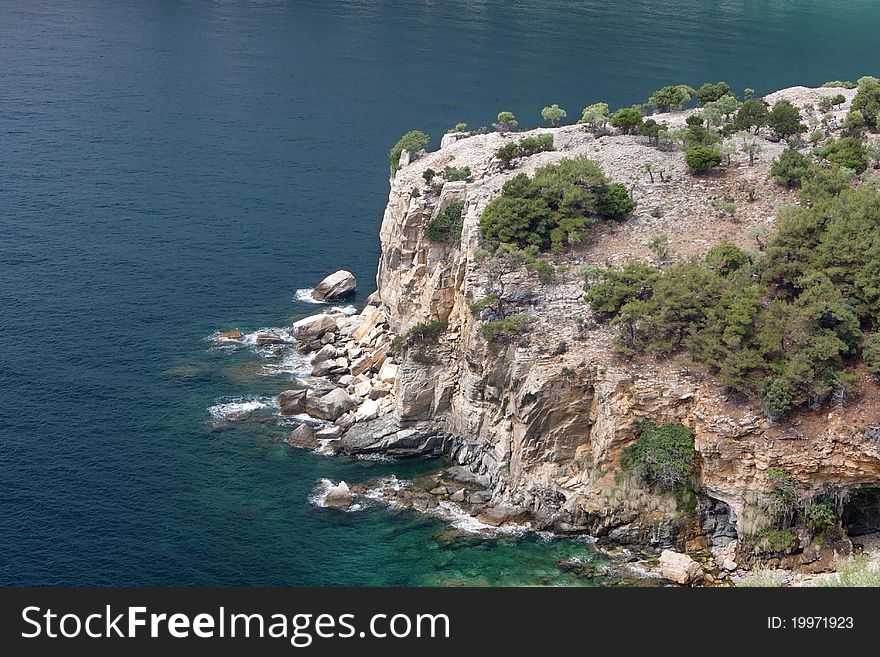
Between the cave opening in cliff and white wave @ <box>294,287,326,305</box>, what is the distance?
67.7 meters

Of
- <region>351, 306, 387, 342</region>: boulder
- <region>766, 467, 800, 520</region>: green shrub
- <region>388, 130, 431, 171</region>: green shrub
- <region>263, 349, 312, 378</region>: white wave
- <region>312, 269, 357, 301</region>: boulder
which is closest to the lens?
<region>766, 467, 800, 520</region>: green shrub

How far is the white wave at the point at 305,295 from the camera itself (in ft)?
421

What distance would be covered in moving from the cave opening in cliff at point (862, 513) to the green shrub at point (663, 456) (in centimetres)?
1243

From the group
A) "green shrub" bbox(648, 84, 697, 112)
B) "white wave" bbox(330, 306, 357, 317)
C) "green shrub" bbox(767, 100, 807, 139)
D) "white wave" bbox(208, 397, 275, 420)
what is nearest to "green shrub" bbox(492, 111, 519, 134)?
"green shrub" bbox(648, 84, 697, 112)

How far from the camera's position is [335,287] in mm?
128375

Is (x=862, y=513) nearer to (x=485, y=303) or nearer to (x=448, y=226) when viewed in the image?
(x=485, y=303)

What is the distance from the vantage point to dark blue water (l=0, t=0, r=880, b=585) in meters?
85.9

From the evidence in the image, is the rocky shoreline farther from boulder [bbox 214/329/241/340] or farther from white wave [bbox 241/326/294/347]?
boulder [bbox 214/329/241/340]

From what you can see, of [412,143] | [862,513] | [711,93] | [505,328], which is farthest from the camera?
[711,93]

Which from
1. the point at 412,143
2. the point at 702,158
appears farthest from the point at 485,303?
the point at 412,143

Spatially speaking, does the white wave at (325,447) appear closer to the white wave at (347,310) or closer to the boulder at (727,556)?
the white wave at (347,310)

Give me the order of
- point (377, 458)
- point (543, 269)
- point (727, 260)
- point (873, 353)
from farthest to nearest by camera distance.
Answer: point (377, 458) < point (543, 269) < point (727, 260) < point (873, 353)

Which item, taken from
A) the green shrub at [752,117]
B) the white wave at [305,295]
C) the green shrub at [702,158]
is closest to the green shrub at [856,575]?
the green shrub at [702,158]

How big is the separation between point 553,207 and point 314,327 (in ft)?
106
